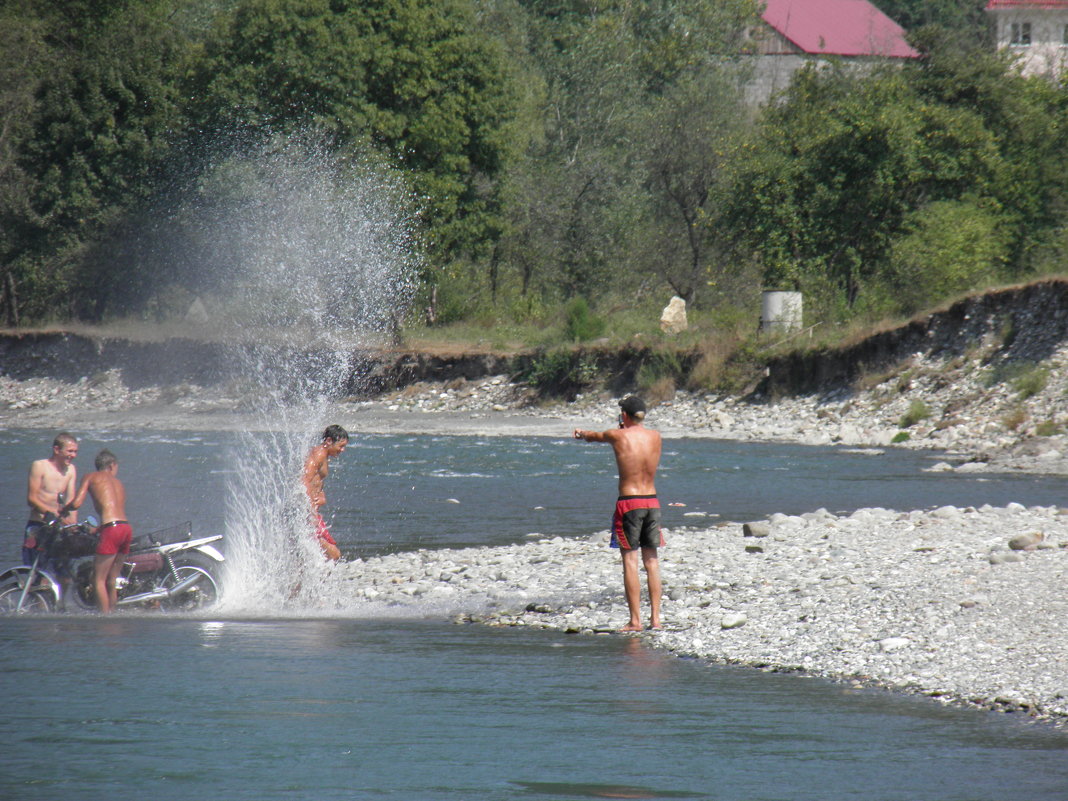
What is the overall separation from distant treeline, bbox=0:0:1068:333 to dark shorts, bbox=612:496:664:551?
2835cm

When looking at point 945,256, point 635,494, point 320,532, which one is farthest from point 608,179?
point 635,494

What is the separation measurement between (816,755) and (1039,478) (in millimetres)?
17645

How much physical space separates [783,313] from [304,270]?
16.1 metres

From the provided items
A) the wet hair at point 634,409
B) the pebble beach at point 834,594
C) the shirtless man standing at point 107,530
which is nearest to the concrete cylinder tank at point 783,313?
the pebble beach at point 834,594

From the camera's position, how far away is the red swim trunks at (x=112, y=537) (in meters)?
11.7

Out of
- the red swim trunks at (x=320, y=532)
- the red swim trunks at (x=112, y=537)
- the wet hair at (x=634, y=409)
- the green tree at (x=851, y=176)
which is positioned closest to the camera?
the wet hair at (x=634, y=409)

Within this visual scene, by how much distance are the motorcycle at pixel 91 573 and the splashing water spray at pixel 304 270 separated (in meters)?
20.9

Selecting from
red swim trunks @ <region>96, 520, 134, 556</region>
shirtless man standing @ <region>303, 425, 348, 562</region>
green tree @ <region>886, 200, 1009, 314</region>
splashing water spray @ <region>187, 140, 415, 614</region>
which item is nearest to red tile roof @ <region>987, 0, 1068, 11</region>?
green tree @ <region>886, 200, 1009, 314</region>

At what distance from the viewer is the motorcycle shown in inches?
468

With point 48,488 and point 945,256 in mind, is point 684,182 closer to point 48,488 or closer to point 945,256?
point 945,256

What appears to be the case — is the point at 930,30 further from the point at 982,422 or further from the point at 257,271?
the point at 257,271

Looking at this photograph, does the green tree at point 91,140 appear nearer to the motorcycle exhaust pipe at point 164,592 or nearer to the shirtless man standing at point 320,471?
the shirtless man standing at point 320,471

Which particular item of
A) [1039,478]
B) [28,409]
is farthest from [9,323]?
[1039,478]

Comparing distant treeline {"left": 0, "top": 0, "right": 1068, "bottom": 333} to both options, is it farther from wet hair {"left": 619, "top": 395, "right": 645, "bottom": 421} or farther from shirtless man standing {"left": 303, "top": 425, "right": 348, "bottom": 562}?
wet hair {"left": 619, "top": 395, "right": 645, "bottom": 421}
